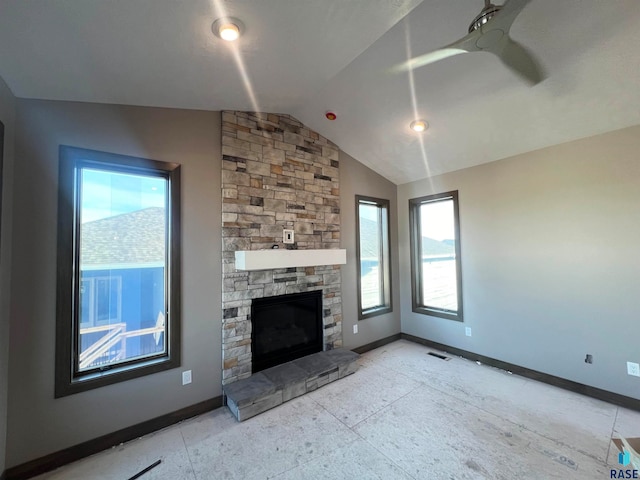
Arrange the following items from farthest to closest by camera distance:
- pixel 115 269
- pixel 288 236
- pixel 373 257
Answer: pixel 373 257 → pixel 288 236 → pixel 115 269

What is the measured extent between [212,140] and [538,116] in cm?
330

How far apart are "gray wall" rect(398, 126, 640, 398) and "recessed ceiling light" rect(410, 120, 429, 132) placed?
1.11 meters

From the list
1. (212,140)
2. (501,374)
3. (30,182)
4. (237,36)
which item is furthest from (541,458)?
(30,182)

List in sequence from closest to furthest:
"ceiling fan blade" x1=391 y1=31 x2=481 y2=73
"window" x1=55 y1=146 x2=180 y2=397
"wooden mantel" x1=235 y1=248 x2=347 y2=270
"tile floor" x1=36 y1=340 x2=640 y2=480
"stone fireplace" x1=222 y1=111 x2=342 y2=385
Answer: "ceiling fan blade" x1=391 y1=31 x2=481 y2=73 < "tile floor" x1=36 y1=340 x2=640 y2=480 < "window" x1=55 y1=146 x2=180 y2=397 < "wooden mantel" x1=235 y1=248 x2=347 y2=270 < "stone fireplace" x1=222 y1=111 x2=342 y2=385

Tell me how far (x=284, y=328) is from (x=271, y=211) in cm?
144

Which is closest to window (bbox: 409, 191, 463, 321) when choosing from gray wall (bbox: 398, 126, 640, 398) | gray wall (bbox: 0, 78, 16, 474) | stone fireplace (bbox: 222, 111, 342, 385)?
gray wall (bbox: 398, 126, 640, 398)

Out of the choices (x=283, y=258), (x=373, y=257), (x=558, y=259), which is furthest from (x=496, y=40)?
(x=373, y=257)

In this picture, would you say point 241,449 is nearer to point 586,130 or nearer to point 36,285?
point 36,285

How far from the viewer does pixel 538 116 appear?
2.60 m

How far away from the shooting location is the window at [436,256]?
3.87m

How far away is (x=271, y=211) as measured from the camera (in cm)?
311

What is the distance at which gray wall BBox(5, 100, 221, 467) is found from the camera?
189 cm

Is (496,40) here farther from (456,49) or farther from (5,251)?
(5,251)
